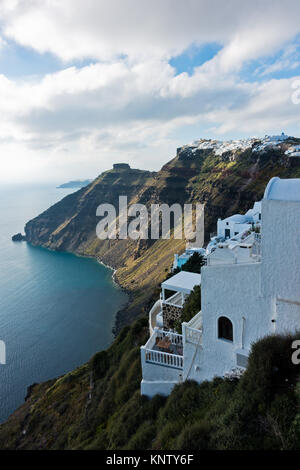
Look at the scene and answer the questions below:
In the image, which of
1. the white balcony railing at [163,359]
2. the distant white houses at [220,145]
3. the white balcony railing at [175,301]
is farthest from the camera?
the distant white houses at [220,145]

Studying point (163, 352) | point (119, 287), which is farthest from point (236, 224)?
point (119, 287)

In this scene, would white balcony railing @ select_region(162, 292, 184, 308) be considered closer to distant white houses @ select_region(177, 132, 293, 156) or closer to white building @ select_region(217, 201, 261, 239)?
white building @ select_region(217, 201, 261, 239)

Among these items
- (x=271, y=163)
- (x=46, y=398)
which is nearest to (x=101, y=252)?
(x=271, y=163)

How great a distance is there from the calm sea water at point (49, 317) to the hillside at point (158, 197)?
6.06 m

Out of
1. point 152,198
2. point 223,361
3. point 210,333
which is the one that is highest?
point 152,198

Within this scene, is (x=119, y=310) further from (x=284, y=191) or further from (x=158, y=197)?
(x=284, y=191)

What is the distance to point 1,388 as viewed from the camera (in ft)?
143

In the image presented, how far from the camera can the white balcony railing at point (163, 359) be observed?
40.8 feet

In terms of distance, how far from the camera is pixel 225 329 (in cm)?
1091

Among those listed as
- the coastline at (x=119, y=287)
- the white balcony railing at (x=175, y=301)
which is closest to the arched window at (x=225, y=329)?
the white balcony railing at (x=175, y=301)

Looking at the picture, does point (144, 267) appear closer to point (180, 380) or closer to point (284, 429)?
point (180, 380)

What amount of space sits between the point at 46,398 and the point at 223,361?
24.0 m

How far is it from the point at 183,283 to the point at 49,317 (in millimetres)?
57577

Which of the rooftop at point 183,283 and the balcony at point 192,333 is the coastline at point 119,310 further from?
the balcony at point 192,333
